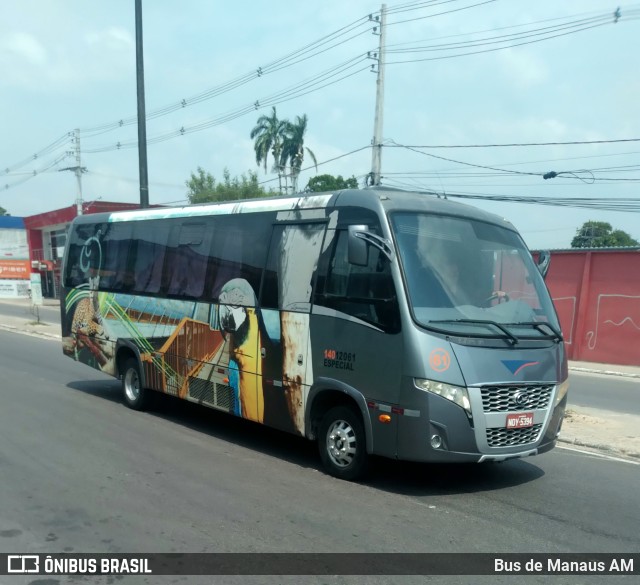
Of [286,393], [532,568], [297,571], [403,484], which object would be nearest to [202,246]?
[286,393]

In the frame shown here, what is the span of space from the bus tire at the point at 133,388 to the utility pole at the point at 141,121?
689cm

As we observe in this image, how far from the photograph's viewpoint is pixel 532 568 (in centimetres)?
478

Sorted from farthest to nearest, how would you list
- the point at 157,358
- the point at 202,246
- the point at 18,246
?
the point at 18,246
the point at 157,358
the point at 202,246

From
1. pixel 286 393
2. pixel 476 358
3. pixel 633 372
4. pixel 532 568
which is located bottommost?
pixel 633 372

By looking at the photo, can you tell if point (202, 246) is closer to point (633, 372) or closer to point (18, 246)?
point (633, 372)

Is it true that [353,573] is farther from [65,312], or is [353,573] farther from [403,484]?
[65,312]

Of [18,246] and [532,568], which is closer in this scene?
[532,568]

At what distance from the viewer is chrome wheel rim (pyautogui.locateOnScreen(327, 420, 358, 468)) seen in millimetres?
6695

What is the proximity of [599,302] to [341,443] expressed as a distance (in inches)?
604

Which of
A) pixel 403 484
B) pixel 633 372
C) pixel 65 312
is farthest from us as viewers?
pixel 633 372

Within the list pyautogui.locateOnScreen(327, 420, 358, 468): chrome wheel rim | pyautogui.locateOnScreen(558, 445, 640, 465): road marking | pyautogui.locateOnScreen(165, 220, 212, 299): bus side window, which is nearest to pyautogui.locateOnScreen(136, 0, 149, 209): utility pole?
pyautogui.locateOnScreen(165, 220, 212, 299): bus side window

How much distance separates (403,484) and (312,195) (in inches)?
128

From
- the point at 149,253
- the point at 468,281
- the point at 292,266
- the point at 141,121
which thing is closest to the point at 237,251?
the point at 292,266

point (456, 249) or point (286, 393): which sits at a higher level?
point (456, 249)
